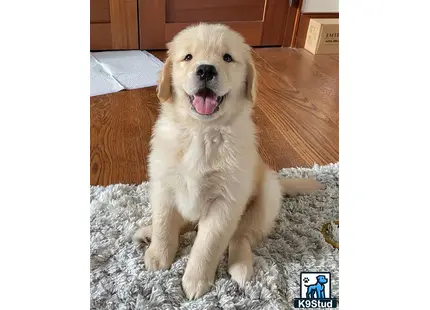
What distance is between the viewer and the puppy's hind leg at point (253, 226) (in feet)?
3.84

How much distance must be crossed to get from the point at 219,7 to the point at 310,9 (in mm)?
761

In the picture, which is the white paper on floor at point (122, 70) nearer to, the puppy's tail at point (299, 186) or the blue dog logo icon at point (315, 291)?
the puppy's tail at point (299, 186)

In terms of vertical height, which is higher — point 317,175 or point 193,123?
point 193,123

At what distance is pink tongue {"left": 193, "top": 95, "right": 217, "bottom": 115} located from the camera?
3.36 ft

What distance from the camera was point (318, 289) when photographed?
1159 mm

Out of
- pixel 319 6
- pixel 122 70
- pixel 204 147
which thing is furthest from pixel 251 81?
pixel 319 6

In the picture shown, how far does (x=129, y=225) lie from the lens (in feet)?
4.31

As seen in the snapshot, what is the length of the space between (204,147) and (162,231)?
0.97ft

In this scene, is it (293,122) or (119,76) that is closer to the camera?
(293,122)

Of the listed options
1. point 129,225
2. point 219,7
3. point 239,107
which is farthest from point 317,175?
point 219,7

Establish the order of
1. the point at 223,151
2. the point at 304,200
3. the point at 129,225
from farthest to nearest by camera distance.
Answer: the point at 304,200, the point at 129,225, the point at 223,151

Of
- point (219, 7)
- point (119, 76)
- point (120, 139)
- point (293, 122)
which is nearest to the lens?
point (120, 139)

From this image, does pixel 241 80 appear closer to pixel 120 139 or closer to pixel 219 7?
pixel 120 139

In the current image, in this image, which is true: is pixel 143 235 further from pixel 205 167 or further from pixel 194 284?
pixel 205 167
